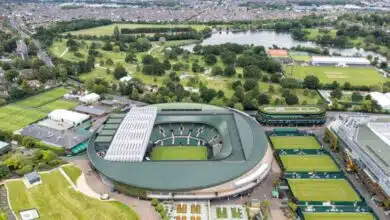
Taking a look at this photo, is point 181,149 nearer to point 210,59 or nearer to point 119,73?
point 119,73

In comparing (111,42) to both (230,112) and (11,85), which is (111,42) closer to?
(11,85)

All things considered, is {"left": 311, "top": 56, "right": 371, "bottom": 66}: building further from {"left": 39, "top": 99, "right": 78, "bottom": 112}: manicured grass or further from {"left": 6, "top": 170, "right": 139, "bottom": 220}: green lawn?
{"left": 6, "top": 170, "right": 139, "bottom": 220}: green lawn

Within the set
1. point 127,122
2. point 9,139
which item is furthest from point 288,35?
point 9,139

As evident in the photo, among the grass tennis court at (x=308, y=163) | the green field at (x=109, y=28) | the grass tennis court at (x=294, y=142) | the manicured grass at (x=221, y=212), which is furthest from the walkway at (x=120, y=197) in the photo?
the green field at (x=109, y=28)

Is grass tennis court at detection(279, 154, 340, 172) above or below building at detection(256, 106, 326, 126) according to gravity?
below

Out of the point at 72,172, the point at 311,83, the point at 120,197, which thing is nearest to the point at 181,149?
the point at 120,197

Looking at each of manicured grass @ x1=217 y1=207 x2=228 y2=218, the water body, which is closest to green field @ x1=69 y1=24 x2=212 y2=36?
the water body
